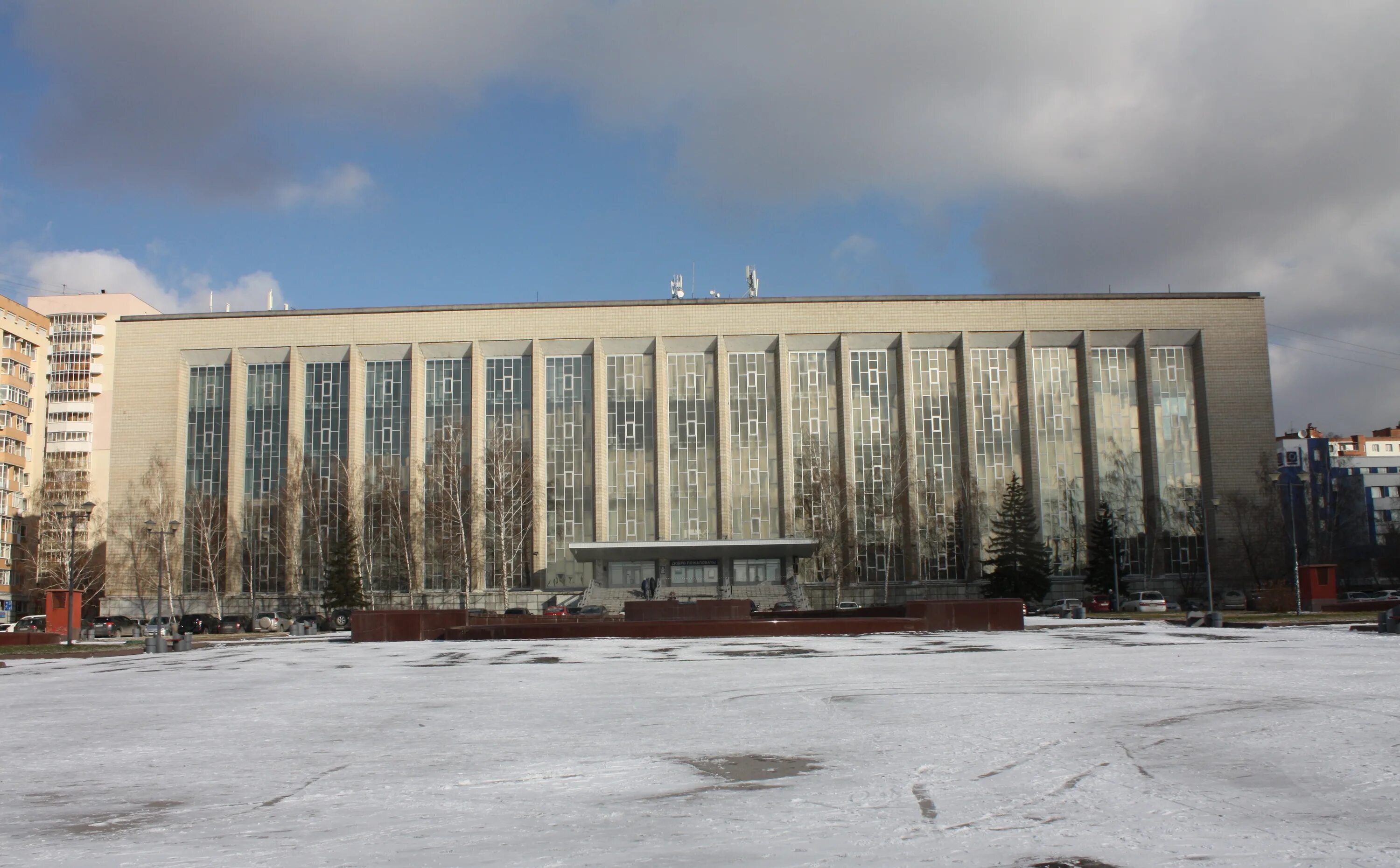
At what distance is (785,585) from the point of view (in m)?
57.2

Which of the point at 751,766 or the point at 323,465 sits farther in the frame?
the point at 323,465

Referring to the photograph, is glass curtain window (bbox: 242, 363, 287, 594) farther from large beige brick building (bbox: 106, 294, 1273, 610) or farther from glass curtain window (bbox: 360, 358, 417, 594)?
glass curtain window (bbox: 360, 358, 417, 594)

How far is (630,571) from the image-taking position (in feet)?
194

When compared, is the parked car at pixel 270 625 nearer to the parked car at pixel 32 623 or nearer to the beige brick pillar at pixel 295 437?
the beige brick pillar at pixel 295 437

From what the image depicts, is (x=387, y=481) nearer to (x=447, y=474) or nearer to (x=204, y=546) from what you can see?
(x=447, y=474)

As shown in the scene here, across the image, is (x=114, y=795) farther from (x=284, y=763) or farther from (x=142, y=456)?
(x=142, y=456)

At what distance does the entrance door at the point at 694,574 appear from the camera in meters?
59.5

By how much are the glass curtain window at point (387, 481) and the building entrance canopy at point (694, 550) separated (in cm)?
970

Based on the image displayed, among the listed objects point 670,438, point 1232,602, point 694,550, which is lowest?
point 1232,602

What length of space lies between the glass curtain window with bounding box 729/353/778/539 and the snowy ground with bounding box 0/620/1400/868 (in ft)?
141

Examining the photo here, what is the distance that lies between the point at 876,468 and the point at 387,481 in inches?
1082

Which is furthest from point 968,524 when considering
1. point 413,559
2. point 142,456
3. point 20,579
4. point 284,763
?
point 20,579

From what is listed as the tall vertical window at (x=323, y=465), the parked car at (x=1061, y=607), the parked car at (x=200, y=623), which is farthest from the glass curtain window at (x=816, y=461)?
the parked car at (x=200, y=623)

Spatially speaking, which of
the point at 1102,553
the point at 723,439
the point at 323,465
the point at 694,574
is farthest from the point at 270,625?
the point at 1102,553
